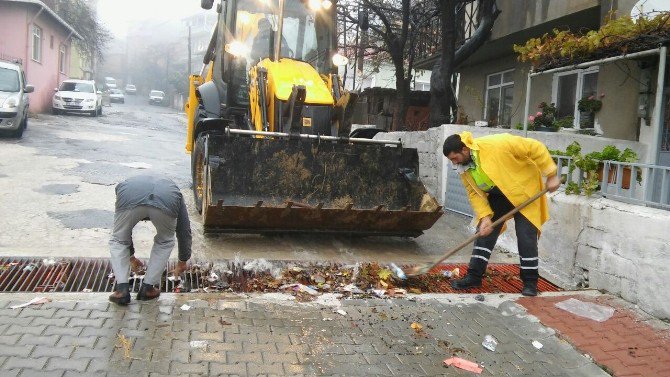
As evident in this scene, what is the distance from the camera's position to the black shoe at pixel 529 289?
5160 millimetres

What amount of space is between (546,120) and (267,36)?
5.89 m

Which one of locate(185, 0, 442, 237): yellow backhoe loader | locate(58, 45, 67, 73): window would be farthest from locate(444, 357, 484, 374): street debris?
locate(58, 45, 67, 73): window

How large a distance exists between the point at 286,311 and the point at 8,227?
3.60 metres

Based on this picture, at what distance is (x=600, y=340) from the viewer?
168 inches

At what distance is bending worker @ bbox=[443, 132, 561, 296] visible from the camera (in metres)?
5.08

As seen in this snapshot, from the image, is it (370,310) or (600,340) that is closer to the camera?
(600,340)

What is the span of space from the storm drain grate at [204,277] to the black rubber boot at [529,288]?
0.32 m

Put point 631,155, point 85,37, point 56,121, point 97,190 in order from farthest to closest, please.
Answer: point 85,37
point 56,121
point 97,190
point 631,155

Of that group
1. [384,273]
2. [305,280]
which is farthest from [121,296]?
[384,273]

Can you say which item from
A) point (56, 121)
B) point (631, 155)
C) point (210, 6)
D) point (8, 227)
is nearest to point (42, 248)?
point (8, 227)

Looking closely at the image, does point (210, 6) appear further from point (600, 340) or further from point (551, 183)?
point (600, 340)

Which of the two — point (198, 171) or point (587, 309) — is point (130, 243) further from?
point (587, 309)

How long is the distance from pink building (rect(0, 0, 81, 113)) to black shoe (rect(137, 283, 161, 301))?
1939cm

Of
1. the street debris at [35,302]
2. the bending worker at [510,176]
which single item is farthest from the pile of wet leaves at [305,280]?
the street debris at [35,302]
